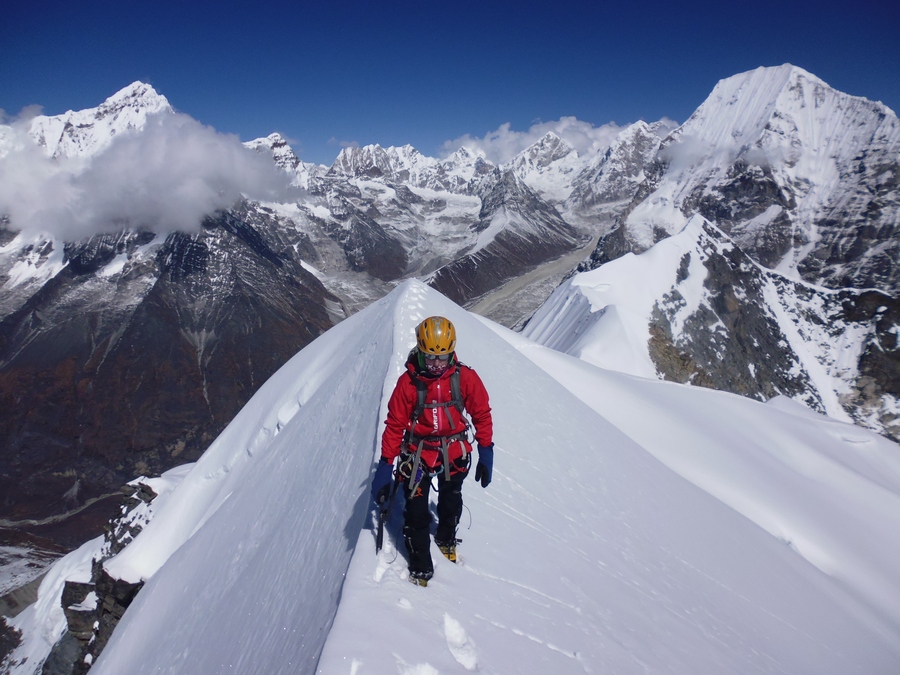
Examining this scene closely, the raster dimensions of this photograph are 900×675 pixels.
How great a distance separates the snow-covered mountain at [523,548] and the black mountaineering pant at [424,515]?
33 cm

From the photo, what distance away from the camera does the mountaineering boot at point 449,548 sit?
6.04m

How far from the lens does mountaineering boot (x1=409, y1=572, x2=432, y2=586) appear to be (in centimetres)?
561

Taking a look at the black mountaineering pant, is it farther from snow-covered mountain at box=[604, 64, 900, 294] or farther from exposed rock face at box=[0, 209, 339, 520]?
exposed rock face at box=[0, 209, 339, 520]

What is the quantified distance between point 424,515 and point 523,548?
2722mm

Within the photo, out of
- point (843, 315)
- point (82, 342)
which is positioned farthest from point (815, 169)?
point (82, 342)

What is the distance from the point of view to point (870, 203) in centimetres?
16575

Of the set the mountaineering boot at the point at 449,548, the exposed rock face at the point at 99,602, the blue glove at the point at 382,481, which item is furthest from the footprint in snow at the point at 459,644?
the exposed rock face at the point at 99,602

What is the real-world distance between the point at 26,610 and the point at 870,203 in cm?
22136

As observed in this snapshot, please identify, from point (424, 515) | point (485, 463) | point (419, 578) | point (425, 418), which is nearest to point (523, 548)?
point (419, 578)

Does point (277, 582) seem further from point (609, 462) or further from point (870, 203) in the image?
point (870, 203)

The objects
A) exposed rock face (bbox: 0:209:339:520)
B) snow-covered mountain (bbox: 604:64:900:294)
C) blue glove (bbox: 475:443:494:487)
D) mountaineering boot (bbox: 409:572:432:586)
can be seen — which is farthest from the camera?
snow-covered mountain (bbox: 604:64:900:294)

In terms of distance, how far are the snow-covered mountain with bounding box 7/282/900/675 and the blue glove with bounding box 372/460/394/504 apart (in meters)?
0.91

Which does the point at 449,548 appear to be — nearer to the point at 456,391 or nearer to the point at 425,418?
the point at 425,418

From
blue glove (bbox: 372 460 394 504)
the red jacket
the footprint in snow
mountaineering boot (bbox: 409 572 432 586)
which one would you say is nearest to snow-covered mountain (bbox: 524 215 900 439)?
mountaineering boot (bbox: 409 572 432 586)
